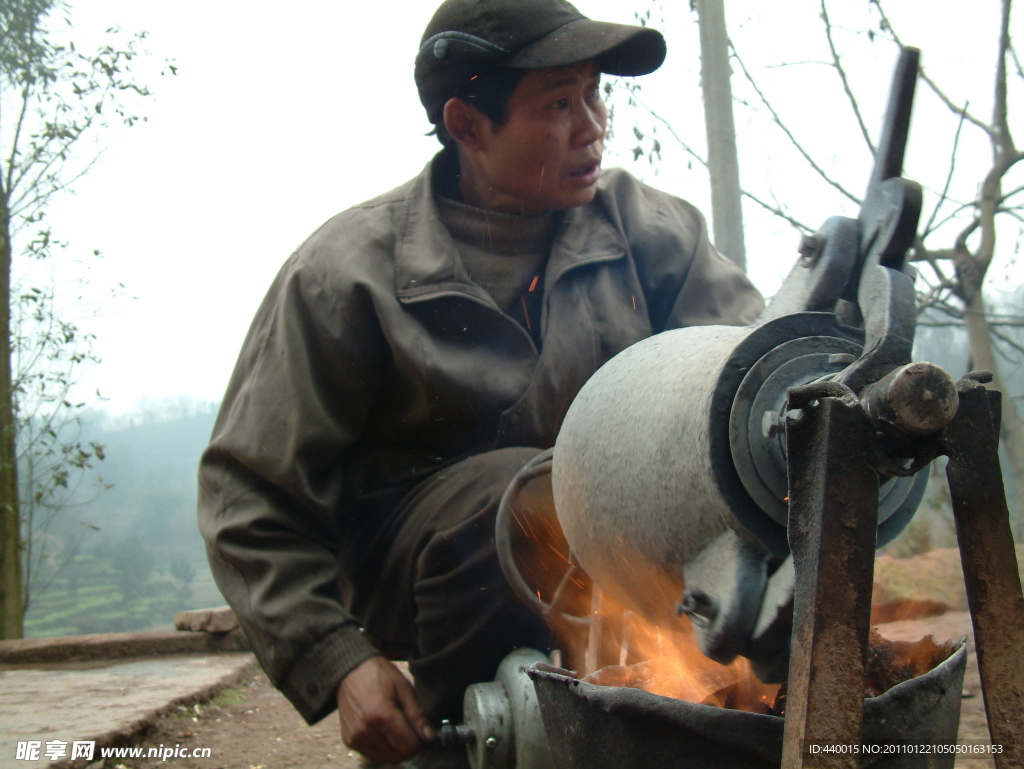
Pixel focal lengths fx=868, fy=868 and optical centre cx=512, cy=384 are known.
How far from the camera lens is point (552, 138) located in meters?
2.07

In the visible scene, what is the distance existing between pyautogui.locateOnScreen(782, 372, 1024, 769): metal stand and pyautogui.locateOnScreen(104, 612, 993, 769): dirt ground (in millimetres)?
1667

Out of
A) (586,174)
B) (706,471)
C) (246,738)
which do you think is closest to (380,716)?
(706,471)

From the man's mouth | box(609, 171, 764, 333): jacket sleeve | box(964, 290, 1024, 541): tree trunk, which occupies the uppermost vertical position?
the man's mouth

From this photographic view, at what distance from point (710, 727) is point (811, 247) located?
2.18ft

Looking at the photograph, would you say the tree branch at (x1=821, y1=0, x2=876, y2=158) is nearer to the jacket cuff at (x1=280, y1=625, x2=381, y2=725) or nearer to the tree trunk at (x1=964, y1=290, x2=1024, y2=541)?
the tree trunk at (x1=964, y1=290, x2=1024, y2=541)

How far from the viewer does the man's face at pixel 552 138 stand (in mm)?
2064

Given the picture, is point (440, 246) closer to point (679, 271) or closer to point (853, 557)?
point (679, 271)

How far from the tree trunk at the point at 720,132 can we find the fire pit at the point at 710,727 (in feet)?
9.80

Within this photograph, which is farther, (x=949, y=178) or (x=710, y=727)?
(x=949, y=178)

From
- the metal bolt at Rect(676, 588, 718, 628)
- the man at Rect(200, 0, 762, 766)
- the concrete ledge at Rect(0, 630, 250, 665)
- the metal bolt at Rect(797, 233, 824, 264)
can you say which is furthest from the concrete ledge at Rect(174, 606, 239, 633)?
the metal bolt at Rect(797, 233, 824, 264)

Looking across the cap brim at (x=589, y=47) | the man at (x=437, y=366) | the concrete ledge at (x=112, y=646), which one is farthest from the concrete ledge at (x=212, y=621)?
the cap brim at (x=589, y=47)

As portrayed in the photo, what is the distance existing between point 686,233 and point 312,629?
1392mm

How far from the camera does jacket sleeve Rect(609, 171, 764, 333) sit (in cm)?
230

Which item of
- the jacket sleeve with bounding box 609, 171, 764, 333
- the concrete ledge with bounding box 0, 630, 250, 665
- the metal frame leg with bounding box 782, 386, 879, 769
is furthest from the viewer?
the concrete ledge with bounding box 0, 630, 250, 665
